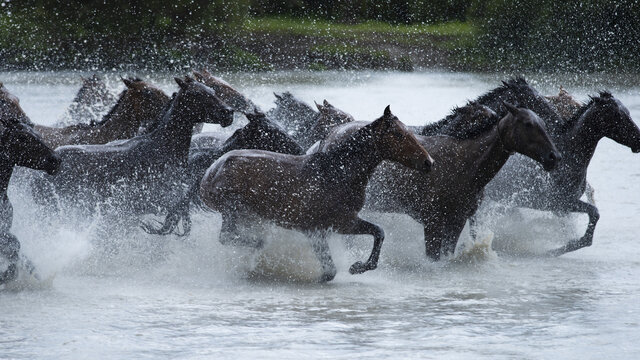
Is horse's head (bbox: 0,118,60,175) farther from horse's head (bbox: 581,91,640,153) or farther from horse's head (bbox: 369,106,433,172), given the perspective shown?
horse's head (bbox: 581,91,640,153)

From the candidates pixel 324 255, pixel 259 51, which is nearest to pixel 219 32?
pixel 259 51

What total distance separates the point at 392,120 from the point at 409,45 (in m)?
27.7

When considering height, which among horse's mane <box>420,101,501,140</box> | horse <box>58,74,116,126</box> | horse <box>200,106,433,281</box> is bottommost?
horse <box>200,106,433,281</box>

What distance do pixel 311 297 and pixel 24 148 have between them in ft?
6.36

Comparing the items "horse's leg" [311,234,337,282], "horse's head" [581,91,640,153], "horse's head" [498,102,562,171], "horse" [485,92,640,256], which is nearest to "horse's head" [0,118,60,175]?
"horse's leg" [311,234,337,282]

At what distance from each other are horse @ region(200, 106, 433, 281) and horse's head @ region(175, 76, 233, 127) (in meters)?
0.63

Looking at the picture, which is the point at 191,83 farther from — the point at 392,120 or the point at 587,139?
the point at 587,139

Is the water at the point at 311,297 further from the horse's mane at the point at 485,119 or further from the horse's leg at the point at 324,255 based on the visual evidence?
the horse's mane at the point at 485,119

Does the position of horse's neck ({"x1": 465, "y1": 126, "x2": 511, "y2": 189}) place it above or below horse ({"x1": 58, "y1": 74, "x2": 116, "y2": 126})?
below

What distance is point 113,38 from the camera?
35.2 m

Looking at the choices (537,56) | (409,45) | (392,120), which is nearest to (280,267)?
(392,120)

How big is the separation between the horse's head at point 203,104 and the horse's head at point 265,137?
0.59 feet

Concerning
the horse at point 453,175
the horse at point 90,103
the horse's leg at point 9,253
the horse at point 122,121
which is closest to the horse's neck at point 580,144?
the horse at point 453,175

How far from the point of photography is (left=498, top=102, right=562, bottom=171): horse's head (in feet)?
25.3
